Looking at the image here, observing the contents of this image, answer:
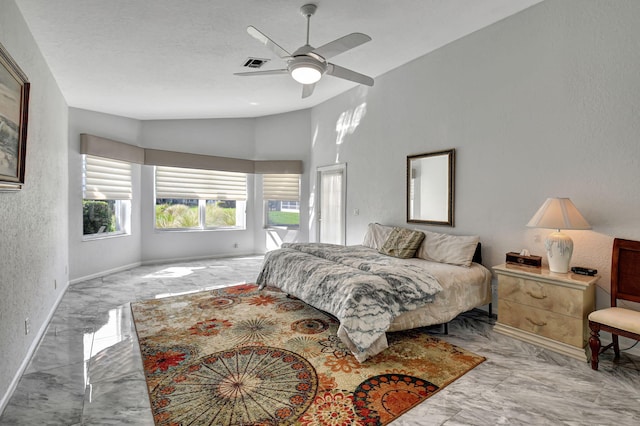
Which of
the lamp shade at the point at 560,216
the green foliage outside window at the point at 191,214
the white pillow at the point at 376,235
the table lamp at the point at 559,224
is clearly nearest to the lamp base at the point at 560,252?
the table lamp at the point at 559,224

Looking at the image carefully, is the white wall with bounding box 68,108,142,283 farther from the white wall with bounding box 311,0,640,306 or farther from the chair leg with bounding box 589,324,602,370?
the chair leg with bounding box 589,324,602,370

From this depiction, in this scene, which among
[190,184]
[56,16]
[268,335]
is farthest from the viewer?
[190,184]

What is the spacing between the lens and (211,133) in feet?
22.1

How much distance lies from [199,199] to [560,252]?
6062 millimetres

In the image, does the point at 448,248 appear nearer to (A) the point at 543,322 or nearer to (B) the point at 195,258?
(A) the point at 543,322

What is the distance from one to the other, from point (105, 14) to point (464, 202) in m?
4.02

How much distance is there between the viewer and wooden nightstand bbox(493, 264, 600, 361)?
103 inches

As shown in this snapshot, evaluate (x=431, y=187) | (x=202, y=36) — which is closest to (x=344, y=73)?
(x=202, y=36)

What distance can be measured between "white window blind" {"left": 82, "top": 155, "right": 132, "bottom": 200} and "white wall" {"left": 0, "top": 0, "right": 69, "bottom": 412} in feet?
2.91

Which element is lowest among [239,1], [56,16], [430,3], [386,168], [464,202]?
[464,202]

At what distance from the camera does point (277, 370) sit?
2414mm

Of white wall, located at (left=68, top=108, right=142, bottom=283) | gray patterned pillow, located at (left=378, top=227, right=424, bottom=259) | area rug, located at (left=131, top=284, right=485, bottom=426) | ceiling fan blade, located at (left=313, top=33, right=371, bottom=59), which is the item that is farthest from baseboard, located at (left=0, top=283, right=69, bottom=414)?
gray patterned pillow, located at (left=378, top=227, right=424, bottom=259)

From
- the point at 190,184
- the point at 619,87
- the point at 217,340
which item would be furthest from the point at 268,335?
the point at 190,184

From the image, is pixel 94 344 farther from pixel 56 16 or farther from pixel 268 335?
pixel 56 16
